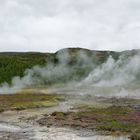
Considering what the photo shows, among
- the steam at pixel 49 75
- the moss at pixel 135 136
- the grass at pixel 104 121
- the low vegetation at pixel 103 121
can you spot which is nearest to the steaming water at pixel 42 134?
the moss at pixel 135 136

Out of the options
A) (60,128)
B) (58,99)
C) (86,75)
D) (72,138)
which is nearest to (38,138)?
(72,138)

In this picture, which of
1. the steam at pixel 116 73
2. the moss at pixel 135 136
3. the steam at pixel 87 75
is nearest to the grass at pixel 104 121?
the moss at pixel 135 136

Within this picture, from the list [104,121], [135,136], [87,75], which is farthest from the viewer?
[87,75]

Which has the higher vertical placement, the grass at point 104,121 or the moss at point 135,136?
the moss at point 135,136

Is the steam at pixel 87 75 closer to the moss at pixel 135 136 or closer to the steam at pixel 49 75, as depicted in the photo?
the steam at pixel 49 75

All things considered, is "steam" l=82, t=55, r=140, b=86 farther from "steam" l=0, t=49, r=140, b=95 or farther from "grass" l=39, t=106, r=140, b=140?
"grass" l=39, t=106, r=140, b=140

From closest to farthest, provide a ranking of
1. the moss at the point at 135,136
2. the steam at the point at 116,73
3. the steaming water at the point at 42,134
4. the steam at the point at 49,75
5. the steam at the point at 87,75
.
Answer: the moss at the point at 135,136 < the steaming water at the point at 42,134 < the steam at the point at 49,75 < the steam at the point at 87,75 < the steam at the point at 116,73

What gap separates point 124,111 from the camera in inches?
2450

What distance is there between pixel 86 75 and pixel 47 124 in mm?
100795

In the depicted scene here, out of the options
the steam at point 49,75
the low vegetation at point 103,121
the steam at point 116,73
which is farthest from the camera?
the steam at point 116,73

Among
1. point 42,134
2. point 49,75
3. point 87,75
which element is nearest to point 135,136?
point 42,134

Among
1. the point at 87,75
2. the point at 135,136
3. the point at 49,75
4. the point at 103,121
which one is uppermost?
the point at 49,75

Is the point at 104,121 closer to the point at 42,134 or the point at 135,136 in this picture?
the point at 42,134

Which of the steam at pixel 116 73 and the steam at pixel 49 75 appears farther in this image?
the steam at pixel 116 73
